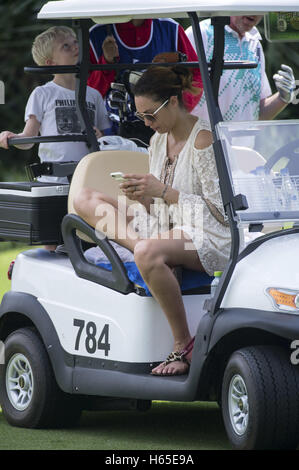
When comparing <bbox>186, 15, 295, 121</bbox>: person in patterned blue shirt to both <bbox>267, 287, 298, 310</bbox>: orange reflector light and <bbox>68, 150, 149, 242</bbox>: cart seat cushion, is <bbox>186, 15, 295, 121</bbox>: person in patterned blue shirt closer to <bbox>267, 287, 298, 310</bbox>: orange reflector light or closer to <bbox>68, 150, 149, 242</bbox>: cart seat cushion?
<bbox>68, 150, 149, 242</bbox>: cart seat cushion

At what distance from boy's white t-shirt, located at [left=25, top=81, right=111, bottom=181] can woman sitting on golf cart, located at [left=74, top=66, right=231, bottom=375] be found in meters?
0.90

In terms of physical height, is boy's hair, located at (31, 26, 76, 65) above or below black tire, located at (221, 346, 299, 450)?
above

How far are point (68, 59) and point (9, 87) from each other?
11170mm

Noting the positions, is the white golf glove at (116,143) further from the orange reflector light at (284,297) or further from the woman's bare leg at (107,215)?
the orange reflector light at (284,297)

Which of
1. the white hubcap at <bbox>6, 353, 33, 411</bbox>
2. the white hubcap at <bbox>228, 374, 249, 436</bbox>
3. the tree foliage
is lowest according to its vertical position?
the tree foliage

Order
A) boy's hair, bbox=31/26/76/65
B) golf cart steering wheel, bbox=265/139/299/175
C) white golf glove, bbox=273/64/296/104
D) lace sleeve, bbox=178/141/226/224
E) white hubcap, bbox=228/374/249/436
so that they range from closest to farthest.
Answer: white hubcap, bbox=228/374/249/436
golf cart steering wheel, bbox=265/139/299/175
lace sleeve, bbox=178/141/226/224
white golf glove, bbox=273/64/296/104
boy's hair, bbox=31/26/76/65

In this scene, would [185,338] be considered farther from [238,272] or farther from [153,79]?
[153,79]

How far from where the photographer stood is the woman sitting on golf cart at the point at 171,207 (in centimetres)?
472

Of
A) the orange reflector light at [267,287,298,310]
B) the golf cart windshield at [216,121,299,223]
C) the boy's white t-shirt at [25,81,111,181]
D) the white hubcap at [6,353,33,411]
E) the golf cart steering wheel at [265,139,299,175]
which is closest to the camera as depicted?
the orange reflector light at [267,287,298,310]

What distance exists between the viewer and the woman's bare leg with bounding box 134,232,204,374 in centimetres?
470

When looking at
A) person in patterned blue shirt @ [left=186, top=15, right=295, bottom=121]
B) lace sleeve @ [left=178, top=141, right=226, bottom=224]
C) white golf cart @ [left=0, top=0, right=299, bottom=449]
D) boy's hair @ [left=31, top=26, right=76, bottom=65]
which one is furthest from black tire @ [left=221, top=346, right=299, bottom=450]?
boy's hair @ [left=31, top=26, right=76, bottom=65]

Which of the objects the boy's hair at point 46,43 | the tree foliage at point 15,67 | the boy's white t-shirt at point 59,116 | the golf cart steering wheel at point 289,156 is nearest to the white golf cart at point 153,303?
the golf cart steering wheel at point 289,156

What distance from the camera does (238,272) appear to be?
4.43 meters
